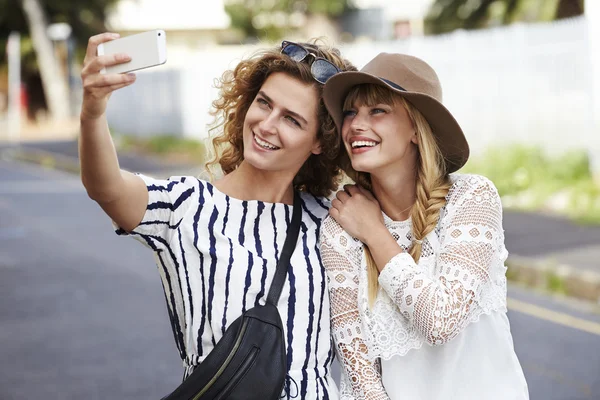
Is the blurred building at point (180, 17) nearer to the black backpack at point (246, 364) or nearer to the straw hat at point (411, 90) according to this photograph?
the straw hat at point (411, 90)

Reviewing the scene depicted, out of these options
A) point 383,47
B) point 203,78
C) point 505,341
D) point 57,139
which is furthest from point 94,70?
point 57,139

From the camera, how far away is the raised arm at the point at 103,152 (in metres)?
2.19

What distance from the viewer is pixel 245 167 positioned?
2861mm

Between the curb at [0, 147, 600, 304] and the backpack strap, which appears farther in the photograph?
the curb at [0, 147, 600, 304]

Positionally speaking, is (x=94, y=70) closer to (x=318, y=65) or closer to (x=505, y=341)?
(x=318, y=65)

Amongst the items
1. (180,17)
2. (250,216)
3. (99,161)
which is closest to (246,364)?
(250,216)

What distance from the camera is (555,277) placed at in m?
8.20

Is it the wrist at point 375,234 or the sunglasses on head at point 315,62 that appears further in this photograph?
the sunglasses on head at point 315,62

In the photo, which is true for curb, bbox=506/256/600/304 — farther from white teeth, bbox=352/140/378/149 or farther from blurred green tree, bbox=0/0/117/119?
blurred green tree, bbox=0/0/117/119

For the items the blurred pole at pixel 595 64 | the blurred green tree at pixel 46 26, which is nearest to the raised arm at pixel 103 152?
the blurred pole at pixel 595 64

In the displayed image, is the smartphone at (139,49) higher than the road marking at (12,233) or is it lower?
higher

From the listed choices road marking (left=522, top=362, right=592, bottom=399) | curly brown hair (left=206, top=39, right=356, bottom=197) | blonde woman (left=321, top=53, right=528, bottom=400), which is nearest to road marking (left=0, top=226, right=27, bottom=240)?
road marking (left=522, top=362, right=592, bottom=399)

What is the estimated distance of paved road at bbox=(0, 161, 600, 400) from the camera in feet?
18.6

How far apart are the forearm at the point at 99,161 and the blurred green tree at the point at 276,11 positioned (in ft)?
101
